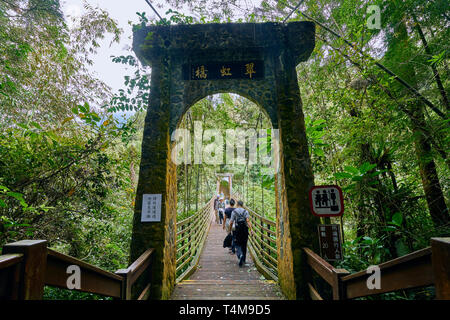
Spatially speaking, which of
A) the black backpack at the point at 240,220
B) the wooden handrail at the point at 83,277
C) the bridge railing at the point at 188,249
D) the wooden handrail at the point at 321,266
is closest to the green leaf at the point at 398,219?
the wooden handrail at the point at 321,266

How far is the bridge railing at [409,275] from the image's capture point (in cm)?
77

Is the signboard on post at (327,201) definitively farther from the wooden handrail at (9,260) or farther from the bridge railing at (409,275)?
the wooden handrail at (9,260)

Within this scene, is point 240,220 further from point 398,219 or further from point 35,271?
point 35,271

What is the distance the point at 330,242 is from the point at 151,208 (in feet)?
6.28

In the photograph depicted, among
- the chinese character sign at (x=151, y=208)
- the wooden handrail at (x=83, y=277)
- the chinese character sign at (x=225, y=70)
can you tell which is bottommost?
the wooden handrail at (x=83, y=277)

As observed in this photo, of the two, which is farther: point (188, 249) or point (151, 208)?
point (188, 249)

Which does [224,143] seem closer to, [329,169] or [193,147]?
[193,147]

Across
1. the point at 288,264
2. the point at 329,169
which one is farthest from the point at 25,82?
the point at 329,169

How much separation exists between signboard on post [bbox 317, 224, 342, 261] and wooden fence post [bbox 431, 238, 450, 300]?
121 centimetres

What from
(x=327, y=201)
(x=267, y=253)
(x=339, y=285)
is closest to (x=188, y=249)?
(x=267, y=253)

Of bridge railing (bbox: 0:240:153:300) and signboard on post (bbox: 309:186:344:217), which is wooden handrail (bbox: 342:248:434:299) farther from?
bridge railing (bbox: 0:240:153:300)

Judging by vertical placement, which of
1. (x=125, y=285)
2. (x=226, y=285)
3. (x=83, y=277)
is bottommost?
(x=226, y=285)

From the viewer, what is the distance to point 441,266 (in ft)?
2.54

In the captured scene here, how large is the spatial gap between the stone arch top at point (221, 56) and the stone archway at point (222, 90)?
0.5 inches
